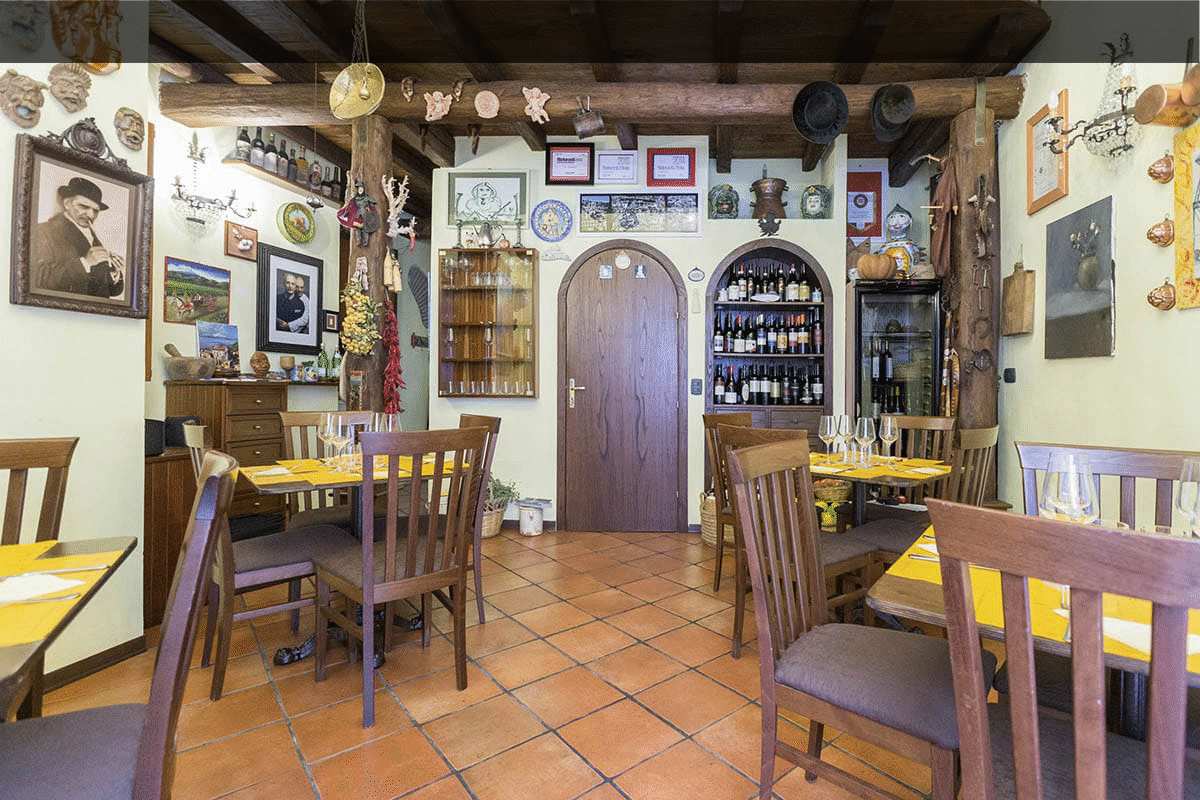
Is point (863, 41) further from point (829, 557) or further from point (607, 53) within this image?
point (829, 557)

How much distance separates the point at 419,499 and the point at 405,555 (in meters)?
0.42

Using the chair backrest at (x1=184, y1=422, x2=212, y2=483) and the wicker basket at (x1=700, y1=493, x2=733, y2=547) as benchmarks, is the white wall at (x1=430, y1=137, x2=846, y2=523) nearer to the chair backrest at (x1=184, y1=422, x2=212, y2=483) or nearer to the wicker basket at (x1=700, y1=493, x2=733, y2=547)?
the wicker basket at (x1=700, y1=493, x2=733, y2=547)

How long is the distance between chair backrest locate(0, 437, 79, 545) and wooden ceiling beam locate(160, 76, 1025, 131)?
9.56ft

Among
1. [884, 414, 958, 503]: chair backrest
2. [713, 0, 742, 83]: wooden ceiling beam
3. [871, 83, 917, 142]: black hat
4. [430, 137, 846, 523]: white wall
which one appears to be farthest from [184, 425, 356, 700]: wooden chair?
[871, 83, 917, 142]: black hat

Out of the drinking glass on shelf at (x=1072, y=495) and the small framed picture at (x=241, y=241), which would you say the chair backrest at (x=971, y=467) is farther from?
the small framed picture at (x=241, y=241)

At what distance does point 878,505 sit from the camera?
3059 millimetres

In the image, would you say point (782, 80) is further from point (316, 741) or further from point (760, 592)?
point (316, 741)

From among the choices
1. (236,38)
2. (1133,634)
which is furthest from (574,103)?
(1133,634)

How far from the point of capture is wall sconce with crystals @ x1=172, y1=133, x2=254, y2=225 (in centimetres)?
384

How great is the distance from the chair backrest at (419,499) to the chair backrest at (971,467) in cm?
200

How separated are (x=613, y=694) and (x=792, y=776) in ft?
2.16

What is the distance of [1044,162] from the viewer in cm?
314

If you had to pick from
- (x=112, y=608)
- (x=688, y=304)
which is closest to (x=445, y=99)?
(x=688, y=304)

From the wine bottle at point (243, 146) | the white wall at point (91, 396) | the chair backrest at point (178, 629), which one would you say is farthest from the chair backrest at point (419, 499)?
the wine bottle at point (243, 146)
